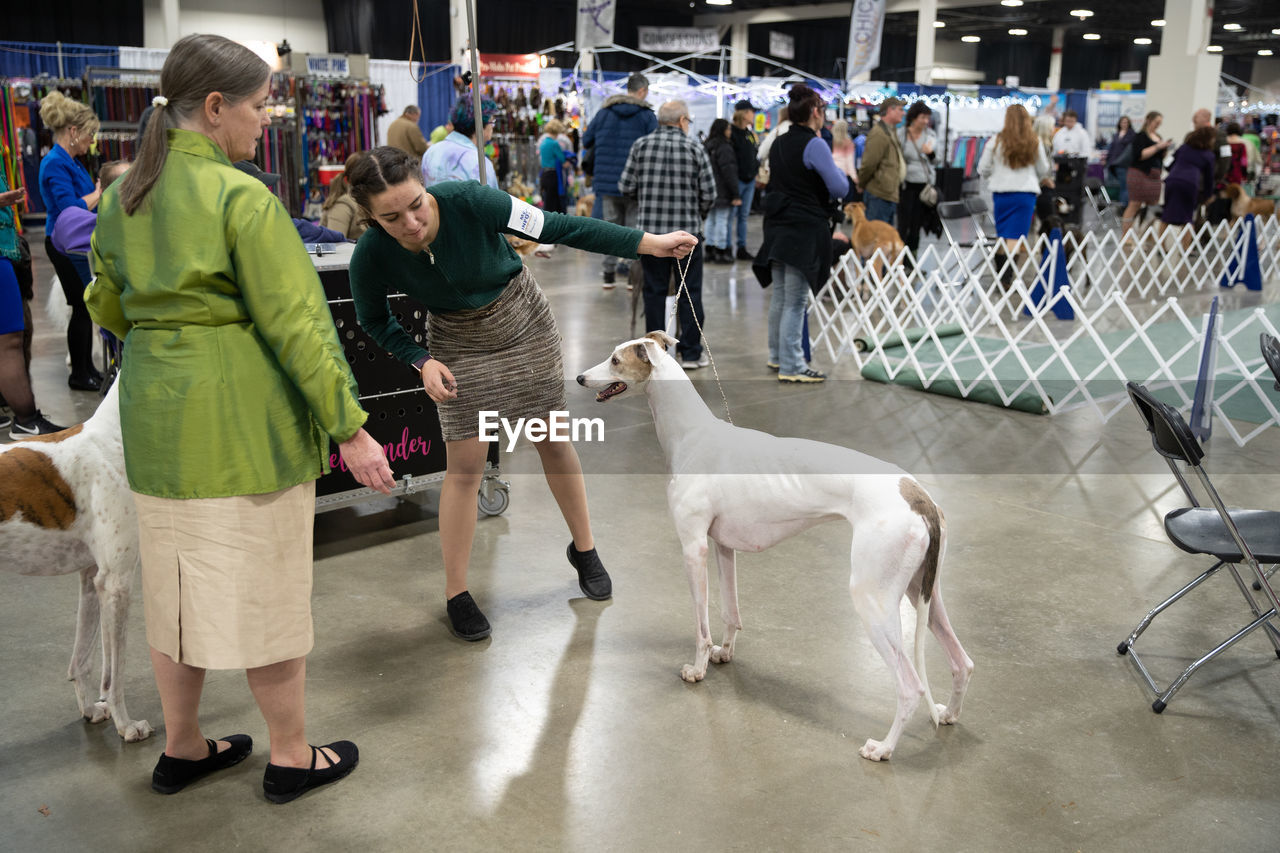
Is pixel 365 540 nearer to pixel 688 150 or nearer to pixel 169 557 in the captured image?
pixel 169 557

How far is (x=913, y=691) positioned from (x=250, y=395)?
62.3 inches

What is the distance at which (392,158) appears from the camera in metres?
2.43

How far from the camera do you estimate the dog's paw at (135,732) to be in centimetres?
248

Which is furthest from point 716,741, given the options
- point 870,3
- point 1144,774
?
point 870,3

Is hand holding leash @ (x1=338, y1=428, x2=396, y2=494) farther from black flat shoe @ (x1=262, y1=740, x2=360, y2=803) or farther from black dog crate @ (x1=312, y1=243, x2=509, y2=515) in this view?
black dog crate @ (x1=312, y1=243, x2=509, y2=515)

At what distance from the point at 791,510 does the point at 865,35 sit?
14350 millimetres

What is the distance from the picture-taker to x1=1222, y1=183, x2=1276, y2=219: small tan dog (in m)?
11.2

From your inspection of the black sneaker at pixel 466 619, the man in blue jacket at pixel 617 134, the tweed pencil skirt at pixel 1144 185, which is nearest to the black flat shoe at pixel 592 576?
the black sneaker at pixel 466 619

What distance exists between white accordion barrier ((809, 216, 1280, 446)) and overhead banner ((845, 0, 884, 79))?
20.8ft

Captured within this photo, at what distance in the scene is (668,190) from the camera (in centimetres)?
624

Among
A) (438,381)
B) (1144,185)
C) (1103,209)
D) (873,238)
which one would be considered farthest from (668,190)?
(1103,209)

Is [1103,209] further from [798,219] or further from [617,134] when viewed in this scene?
[798,219]

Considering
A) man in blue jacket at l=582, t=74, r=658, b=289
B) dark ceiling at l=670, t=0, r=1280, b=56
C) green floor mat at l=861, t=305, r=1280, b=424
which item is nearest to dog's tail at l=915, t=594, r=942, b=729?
green floor mat at l=861, t=305, r=1280, b=424

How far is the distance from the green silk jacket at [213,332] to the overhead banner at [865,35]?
48.3 feet
